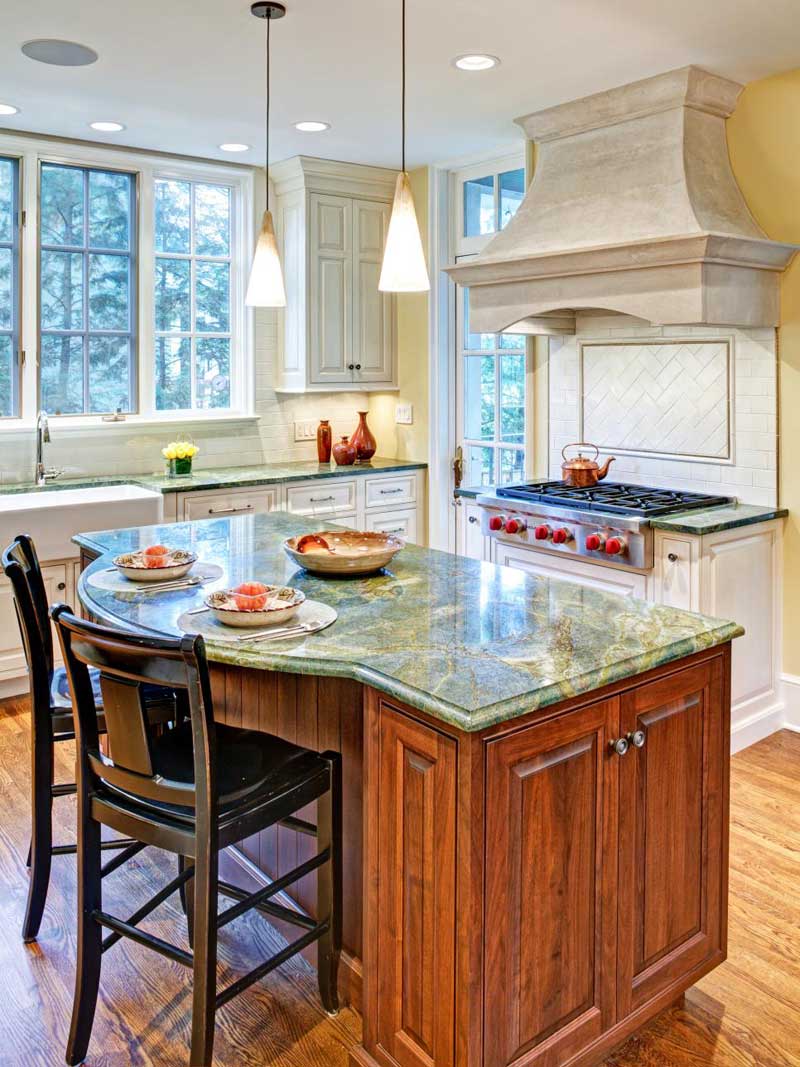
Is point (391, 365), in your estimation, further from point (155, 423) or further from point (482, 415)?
point (155, 423)

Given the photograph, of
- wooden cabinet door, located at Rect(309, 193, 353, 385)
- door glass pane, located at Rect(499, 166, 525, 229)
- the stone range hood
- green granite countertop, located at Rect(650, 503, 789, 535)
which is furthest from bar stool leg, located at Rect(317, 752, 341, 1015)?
door glass pane, located at Rect(499, 166, 525, 229)

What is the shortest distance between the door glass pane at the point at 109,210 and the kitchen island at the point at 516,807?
3.19 m

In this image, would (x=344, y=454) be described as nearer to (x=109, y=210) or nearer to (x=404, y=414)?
(x=404, y=414)

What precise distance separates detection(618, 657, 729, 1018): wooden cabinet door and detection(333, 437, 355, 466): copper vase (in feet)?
11.6

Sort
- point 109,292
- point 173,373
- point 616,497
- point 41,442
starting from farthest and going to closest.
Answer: point 173,373, point 109,292, point 41,442, point 616,497

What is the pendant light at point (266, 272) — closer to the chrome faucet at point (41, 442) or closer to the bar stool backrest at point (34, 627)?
the bar stool backrest at point (34, 627)

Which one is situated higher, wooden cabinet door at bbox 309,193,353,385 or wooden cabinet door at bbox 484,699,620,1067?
wooden cabinet door at bbox 309,193,353,385

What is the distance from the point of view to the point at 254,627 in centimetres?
200

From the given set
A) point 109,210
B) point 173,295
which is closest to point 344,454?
point 173,295

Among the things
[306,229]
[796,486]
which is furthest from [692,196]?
[306,229]

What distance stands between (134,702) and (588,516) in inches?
90.6

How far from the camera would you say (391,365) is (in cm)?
548

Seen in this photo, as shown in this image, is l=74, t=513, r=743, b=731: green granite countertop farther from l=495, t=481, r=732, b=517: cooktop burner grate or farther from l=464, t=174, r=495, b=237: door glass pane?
l=464, t=174, r=495, b=237: door glass pane

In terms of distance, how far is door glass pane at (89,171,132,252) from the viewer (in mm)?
4758
